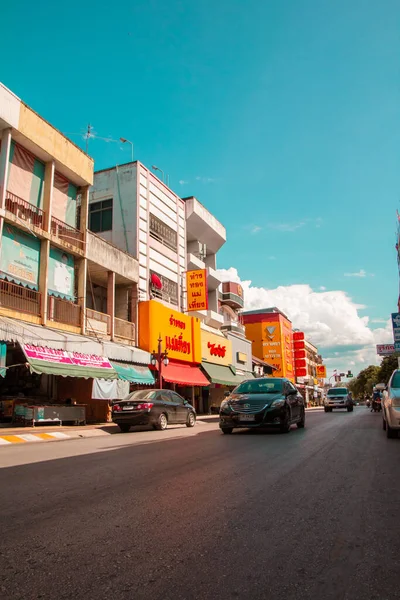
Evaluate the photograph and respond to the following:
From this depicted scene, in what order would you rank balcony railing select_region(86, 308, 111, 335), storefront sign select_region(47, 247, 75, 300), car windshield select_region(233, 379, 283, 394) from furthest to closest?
balcony railing select_region(86, 308, 111, 335) < storefront sign select_region(47, 247, 75, 300) < car windshield select_region(233, 379, 283, 394)

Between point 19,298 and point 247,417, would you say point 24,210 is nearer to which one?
point 19,298

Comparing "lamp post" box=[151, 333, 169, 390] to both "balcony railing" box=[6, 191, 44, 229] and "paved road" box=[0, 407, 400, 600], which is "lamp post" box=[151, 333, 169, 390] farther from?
"paved road" box=[0, 407, 400, 600]

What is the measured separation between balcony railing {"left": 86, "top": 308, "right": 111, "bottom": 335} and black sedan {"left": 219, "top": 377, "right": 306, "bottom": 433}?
1098cm

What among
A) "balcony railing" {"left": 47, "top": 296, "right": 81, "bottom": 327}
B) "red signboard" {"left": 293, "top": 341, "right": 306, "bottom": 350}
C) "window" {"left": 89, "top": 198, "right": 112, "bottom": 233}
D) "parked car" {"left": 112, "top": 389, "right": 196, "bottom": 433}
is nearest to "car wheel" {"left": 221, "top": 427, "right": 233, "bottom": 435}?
"parked car" {"left": 112, "top": 389, "right": 196, "bottom": 433}

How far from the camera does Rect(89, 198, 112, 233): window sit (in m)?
28.9

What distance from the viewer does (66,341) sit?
18.8 metres

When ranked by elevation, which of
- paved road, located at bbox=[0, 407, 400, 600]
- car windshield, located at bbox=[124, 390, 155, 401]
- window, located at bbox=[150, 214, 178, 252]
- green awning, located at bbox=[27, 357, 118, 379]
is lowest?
paved road, located at bbox=[0, 407, 400, 600]

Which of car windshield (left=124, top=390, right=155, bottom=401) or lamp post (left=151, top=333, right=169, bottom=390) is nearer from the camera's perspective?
car windshield (left=124, top=390, right=155, bottom=401)

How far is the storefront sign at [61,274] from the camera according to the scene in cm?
1991

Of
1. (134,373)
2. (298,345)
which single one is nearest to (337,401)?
(134,373)

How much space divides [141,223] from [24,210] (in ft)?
33.7

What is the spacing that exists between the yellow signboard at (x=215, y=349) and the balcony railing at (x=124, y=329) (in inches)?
342

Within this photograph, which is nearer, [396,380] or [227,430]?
[396,380]

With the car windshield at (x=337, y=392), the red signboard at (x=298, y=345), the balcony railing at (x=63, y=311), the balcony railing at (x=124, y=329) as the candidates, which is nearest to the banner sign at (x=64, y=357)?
the balcony railing at (x=63, y=311)
